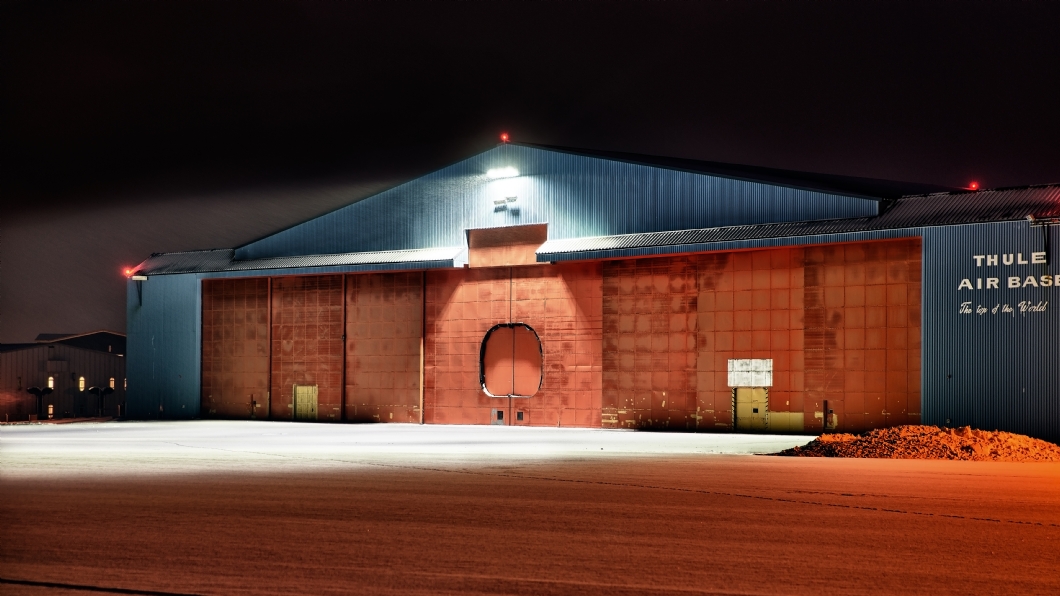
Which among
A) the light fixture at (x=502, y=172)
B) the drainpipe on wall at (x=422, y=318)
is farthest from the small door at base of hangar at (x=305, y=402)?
the light fixture at (x=502, y=172)

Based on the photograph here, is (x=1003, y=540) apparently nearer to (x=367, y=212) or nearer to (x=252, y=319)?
(x=367, y=212)

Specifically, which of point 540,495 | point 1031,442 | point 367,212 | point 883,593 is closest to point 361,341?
point 367,212

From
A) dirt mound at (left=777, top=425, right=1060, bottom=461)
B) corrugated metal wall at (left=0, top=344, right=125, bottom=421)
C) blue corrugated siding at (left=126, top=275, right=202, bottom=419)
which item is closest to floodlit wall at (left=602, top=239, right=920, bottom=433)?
dirt mound at (left=777, top=425, right=1060, bottom=461)

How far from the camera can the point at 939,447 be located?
2258cm

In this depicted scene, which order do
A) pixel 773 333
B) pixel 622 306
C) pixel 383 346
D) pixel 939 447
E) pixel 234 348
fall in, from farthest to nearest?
pixel 234 348, pixel 383 346, pixel 622 306, pixel 773 333, pixel 939 447

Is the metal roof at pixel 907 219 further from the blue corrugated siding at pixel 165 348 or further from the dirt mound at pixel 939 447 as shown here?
the blue corrugated siding at pixel 165 348

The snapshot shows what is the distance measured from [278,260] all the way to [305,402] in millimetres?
6308

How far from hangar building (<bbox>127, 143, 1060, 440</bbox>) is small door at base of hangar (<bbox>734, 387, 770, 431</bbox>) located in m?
0.08

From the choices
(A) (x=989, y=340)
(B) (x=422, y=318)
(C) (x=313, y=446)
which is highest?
(B) (x=422, y=318)

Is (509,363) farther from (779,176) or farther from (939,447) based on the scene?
(939,447)

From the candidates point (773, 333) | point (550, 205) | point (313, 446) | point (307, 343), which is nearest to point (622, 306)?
point (550, 205)

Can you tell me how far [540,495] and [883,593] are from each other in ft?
22.0

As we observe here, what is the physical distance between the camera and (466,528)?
10.6m

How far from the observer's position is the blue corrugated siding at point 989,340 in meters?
27.5
